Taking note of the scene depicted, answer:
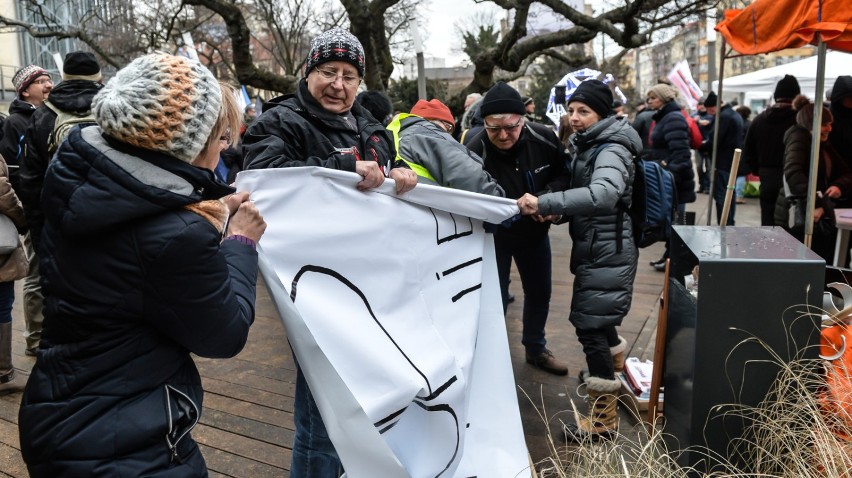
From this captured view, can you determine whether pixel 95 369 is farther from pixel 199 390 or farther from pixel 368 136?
pixel 368 136

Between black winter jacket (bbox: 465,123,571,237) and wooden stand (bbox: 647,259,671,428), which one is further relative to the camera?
black winter jacket (bbox: 465,123,571,237)

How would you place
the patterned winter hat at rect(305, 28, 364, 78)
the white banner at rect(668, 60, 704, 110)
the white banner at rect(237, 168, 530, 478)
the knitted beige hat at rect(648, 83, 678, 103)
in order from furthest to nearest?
the white banner at rect(668, 60, 704, 110), the knitted beige hat at rect(648, 83, 678, 103), the patterned winter hat at rect(305, 28, 364, 78), the white banner at rect(237, 168, 530, 478)

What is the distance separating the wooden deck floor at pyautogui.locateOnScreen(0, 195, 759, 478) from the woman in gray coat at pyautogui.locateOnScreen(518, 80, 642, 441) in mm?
313

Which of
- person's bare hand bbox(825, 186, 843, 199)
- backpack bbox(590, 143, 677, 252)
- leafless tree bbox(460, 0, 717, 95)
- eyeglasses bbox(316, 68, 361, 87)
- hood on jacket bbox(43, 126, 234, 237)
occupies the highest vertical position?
leafless tree bbox(460, 0, 717, 95)

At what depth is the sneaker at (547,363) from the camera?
15.0 ft

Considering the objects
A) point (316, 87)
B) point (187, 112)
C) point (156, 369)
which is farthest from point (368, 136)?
point (156, 369)

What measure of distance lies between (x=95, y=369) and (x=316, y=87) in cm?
149

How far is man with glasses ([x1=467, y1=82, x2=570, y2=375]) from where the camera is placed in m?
3.84

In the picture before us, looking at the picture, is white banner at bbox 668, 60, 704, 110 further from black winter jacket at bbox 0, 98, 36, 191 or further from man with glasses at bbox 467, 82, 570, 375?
black winter jacket at bbox 0, 98, 36, 191

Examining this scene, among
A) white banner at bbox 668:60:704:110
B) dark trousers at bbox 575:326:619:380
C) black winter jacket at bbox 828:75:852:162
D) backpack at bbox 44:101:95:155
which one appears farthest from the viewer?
white banner at bbox 668:60:704:110

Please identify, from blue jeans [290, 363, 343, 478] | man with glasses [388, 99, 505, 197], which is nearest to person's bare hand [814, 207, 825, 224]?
man with glasses [388, 99, 505, 197]

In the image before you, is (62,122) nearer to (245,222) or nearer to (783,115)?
(245,222)

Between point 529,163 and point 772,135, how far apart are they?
4.82 metres

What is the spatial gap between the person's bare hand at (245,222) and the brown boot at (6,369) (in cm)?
315
